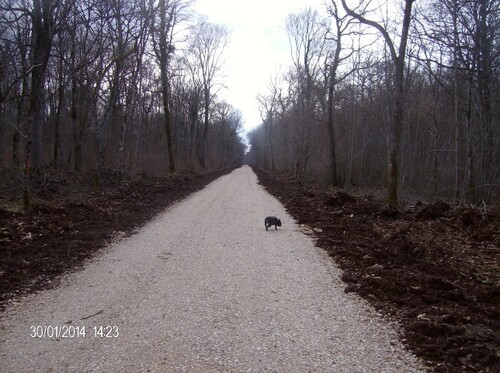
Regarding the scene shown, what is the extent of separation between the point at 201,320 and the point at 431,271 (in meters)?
3.63

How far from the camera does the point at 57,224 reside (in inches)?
341

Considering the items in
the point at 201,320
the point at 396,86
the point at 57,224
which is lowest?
the point at 201,320

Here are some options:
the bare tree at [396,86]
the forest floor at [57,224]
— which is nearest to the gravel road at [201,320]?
the forest floor at [57,224]

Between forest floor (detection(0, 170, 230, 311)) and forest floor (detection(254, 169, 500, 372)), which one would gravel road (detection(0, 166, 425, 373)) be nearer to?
forest floor (detection(254, 169, 500, 372))

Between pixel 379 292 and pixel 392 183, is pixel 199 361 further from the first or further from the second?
pixel 392 183

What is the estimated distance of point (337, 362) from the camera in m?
3.38

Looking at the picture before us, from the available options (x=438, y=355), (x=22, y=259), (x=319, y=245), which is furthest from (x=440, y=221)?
(x=22, y=259)

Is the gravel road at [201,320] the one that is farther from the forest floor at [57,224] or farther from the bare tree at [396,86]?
the bare tree at [396,86]
